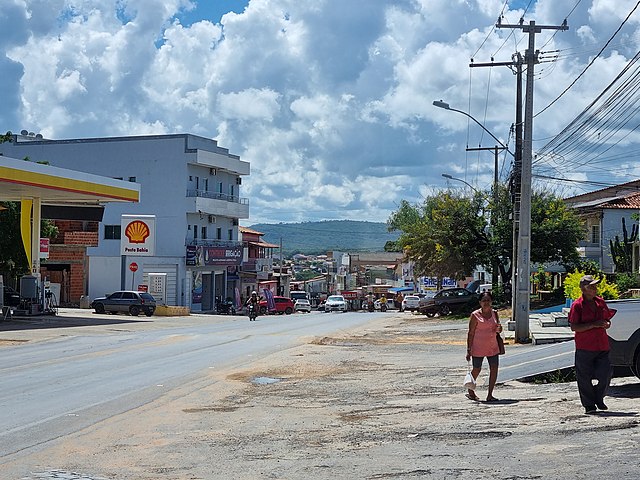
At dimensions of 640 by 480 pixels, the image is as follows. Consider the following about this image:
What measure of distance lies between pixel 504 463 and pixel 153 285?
194ft

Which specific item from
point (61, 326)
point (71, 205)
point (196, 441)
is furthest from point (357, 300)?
point (196, 441)

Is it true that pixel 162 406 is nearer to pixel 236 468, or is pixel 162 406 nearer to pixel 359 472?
pixel 236 468

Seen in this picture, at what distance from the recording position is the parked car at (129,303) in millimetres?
55312

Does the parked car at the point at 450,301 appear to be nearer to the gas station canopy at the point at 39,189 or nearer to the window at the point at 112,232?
the gas station canopy at the point at 39,189

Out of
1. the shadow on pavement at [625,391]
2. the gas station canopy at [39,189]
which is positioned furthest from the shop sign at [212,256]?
the shadow on pavement at [625,391]

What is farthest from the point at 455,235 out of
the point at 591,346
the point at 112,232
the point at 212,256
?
the point at 591,346

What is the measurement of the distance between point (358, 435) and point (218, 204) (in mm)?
67565

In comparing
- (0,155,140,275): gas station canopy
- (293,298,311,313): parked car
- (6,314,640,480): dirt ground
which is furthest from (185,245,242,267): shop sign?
(6,314,640,480): dirt ground

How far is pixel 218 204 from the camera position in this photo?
255 ft

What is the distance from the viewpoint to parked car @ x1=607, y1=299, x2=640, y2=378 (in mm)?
12703

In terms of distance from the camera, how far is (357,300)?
302 ft

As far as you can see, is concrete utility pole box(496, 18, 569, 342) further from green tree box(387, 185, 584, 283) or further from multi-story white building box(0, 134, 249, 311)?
multi-story white building box(0, 134, 249, 311)

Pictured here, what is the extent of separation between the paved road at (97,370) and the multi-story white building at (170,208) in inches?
1370

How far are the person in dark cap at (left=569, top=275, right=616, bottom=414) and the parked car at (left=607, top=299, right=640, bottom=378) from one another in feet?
4.90
